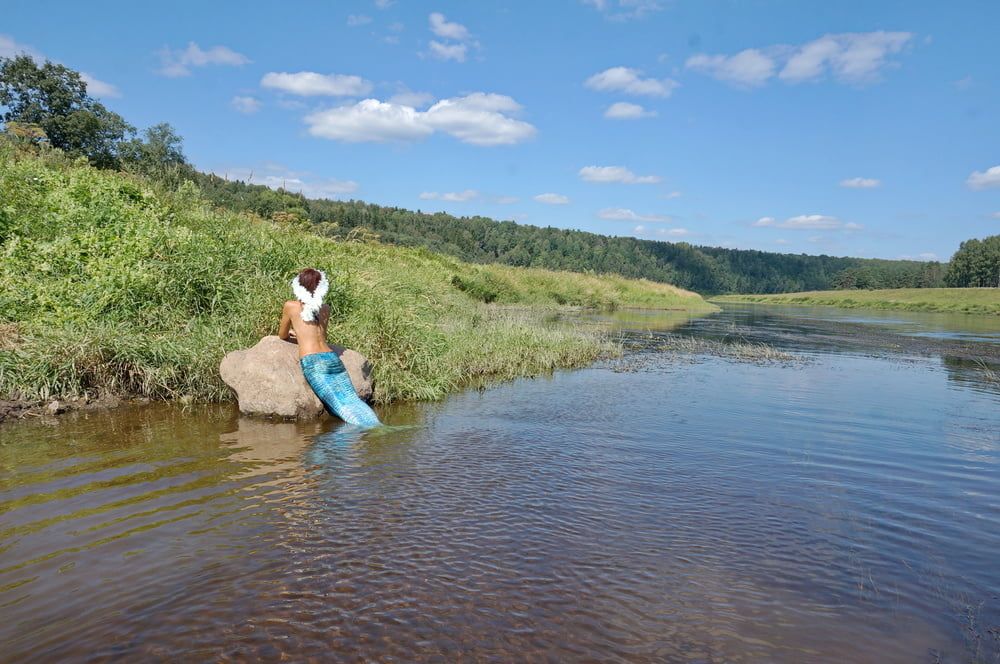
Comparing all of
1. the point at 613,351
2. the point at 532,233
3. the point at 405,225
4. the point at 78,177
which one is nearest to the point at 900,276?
the point at 532,233

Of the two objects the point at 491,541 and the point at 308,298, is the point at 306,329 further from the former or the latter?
the point at 491,541

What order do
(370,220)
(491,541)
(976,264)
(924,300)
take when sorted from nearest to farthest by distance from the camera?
(491,541), (924,300), (370,220), (976,264)

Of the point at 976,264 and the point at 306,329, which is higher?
the point at 976,264

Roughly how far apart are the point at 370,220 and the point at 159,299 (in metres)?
80.9

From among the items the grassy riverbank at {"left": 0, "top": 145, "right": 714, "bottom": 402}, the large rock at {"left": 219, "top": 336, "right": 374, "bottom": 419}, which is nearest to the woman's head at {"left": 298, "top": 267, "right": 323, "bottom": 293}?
the large rock at {"left": 219, "top": 336, "right": 374, "bottom": 419}

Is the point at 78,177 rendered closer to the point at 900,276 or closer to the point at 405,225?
the point at 405,225

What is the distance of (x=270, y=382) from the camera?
8898 mm

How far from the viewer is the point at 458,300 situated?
20750 mm

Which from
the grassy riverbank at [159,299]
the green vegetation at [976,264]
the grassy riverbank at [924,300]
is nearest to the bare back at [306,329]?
the grassy riverbank at [159,299]

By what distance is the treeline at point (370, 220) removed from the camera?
2392 centimetres

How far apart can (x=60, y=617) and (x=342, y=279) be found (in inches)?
334

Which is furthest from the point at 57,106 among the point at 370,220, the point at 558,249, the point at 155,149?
the point at 558,249

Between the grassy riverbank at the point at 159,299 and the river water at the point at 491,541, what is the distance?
0.86 meters

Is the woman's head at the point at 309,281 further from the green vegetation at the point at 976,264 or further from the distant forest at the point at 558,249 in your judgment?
the green vegetation at the point at 976,264
